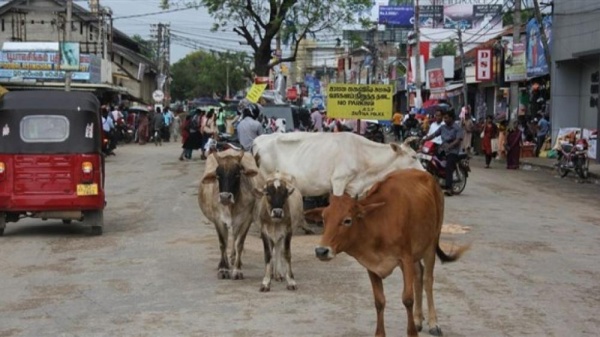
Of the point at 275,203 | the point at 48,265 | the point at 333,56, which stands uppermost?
the point at 333,56

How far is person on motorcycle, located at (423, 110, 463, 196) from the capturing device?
2030 centimetres

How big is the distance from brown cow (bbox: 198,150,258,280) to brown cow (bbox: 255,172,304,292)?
0.62 feet

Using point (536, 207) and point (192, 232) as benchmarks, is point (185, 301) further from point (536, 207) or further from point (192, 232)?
point (536, 207)

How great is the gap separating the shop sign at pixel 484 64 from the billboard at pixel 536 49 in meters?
2.36

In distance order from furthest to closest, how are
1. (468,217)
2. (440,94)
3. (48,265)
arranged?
(440,94), (468,217), (48,265)

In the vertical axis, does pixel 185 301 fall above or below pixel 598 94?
below

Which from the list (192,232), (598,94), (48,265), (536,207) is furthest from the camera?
(598,94)

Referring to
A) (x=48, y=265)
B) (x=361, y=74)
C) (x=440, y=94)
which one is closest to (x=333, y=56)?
(x=361, y=74)

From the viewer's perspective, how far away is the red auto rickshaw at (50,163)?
14.2 m

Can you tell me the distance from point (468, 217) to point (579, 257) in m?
4.32

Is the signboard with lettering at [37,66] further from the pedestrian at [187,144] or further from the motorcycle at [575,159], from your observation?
the motorcycle at [575,159]

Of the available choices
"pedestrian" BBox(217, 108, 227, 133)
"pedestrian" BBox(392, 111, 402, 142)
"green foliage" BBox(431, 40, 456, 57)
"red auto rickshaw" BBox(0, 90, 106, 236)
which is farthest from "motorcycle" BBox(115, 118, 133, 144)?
"red auto rickshaw" BBox(0, 90, 106, 236)

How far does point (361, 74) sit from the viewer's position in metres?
90.8

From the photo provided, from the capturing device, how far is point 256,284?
10352mm
